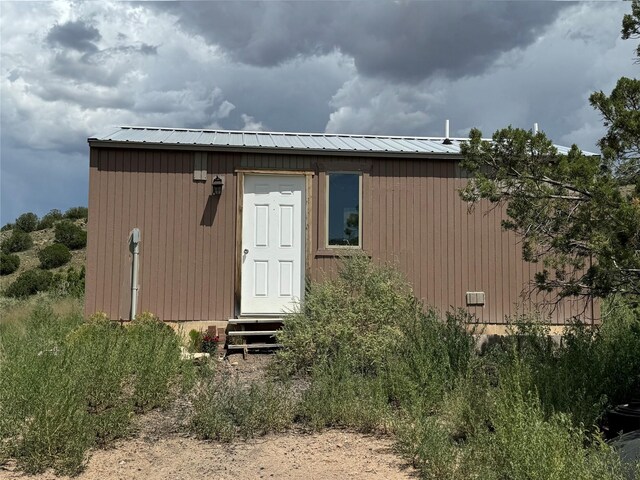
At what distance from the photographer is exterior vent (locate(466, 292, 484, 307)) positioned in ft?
29.6

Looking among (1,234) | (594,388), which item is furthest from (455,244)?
(1,234)

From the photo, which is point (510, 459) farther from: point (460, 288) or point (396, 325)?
point (460, 288)

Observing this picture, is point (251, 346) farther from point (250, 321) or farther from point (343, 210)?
point (343, 210)

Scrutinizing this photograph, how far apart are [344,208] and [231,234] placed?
1730 millimetres

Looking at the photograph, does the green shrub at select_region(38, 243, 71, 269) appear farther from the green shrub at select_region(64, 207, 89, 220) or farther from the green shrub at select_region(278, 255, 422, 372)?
the green shrub at select_region(278, 255, 422, 372)

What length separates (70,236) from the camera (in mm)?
26266

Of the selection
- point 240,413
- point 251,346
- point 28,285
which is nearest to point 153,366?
point 240,413

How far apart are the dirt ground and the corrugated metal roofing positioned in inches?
186

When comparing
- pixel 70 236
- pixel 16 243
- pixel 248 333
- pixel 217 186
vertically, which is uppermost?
pixel 70 236

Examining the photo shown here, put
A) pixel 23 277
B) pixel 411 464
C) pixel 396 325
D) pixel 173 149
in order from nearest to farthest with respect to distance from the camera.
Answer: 1. pixel 411 464
2. pixel 396 325
3. pixel 173 149
4. pixel 23 277

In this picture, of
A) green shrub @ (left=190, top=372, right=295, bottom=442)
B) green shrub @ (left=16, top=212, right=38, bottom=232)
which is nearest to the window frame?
green shrub @ (left=190, top=372, right=295, bottom=442)

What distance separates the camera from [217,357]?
7.68 m

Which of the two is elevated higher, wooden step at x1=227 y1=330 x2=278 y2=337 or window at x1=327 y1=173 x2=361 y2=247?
window at x1=327 y1=173 x2=361 y2=247

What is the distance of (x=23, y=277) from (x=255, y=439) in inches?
678
